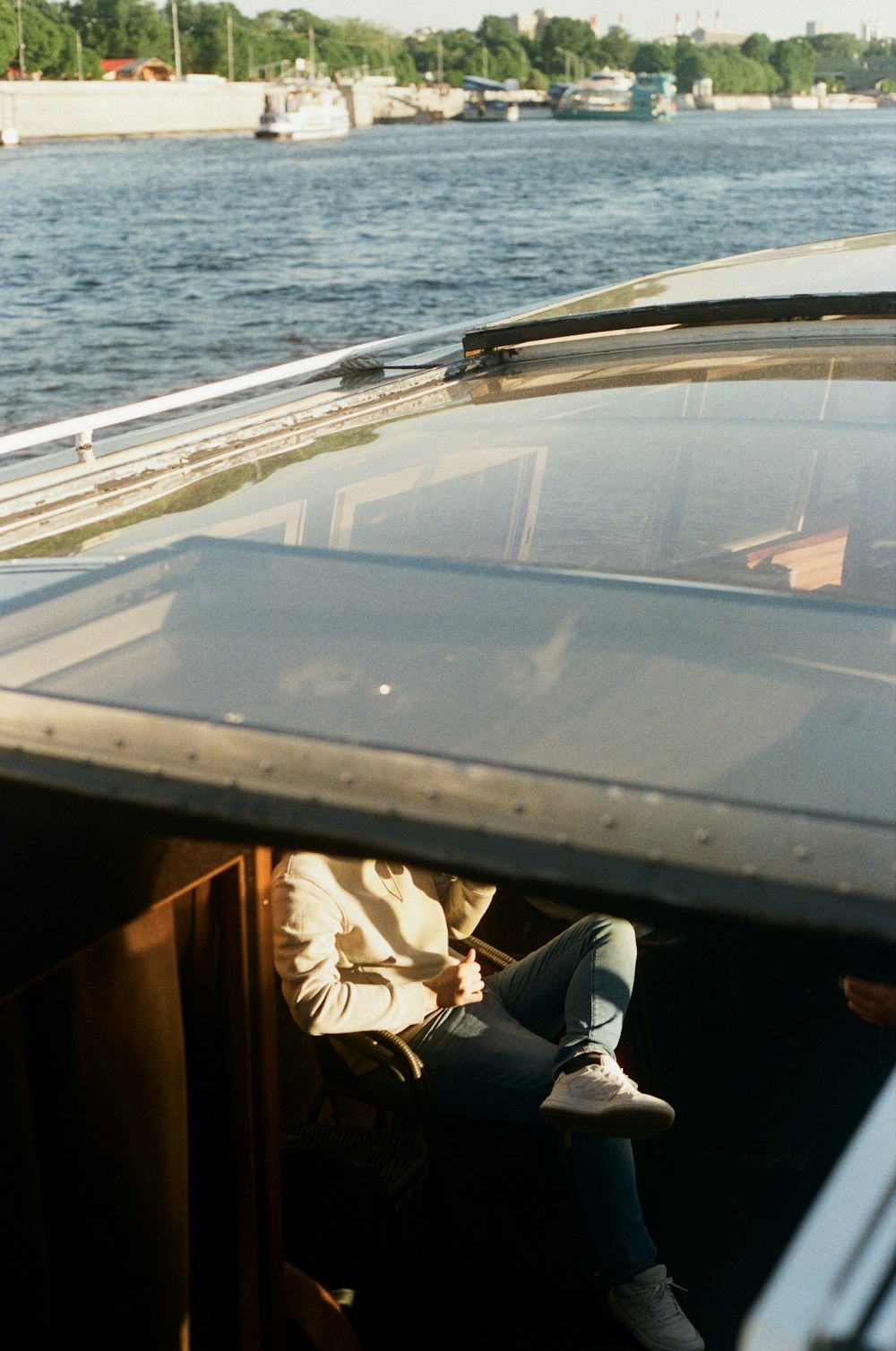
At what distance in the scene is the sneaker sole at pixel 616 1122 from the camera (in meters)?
2.59

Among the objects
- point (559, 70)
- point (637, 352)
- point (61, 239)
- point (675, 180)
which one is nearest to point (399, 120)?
point (559, 70)

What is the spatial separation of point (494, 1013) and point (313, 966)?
482 mm

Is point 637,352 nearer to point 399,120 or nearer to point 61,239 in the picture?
point 61,239

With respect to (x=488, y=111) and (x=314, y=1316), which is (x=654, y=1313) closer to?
(x=314, y=1316)

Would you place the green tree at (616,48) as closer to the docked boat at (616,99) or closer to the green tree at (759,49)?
the green tree at (759,49)

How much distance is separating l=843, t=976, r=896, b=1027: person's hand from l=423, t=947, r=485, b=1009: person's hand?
781mm

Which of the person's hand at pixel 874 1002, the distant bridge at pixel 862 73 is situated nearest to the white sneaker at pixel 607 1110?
the person's hand at pixel 874 1002

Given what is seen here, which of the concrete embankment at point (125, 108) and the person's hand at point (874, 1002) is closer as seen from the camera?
the person's hand at point (874, 1002)

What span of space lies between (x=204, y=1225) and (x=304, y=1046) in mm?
1238

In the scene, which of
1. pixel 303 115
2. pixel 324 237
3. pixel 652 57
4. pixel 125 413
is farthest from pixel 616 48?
pixel 125 413

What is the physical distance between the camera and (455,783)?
1.22 m

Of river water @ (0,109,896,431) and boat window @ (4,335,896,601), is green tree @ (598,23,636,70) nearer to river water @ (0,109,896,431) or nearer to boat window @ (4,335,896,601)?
river water @ (0,109,896,431)

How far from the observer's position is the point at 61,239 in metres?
32.6

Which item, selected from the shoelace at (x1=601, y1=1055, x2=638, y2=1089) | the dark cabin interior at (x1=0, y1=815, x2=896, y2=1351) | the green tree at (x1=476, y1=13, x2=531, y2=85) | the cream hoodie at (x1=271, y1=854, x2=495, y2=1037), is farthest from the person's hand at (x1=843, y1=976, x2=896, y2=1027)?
the green tree at (x1=476, y1=13, x2=531, y2=85)
